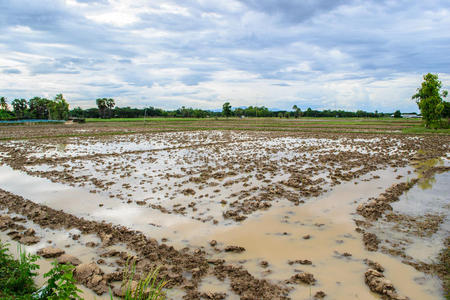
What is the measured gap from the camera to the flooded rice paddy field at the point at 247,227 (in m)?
4.43

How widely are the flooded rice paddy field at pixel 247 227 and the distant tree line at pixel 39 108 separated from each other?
8960 centimetres

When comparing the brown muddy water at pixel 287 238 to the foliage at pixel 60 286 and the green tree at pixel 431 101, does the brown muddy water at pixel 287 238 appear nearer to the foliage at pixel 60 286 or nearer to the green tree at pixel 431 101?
the foliage at pixel 60 286

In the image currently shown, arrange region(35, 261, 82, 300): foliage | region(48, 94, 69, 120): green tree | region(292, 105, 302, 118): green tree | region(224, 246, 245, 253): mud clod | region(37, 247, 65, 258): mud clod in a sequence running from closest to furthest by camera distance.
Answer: region(35, 261, 82, 300): foliage
region(37, 247, 65, 258): mud clod
region(224, 246, 245, 253): mud clod
region(48, 94, 69, 120): green tree
region(292, 105, 302, 118): green tree

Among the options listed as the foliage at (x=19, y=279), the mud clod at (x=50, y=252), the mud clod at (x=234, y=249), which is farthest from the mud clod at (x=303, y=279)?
the mud clod at (x=50, y=252)

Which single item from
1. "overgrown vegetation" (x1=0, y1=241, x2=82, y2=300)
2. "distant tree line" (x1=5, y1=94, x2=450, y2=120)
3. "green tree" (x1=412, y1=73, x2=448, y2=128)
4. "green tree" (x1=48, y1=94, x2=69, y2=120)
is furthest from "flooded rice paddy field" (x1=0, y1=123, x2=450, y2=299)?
"green tree" (x1=48, y1=94, x2=69, y2=120)

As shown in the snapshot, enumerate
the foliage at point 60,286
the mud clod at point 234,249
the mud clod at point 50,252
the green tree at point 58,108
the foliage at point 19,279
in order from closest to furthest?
the foliage at point 60,286 < the foliage at point 19,279 < the mud clod at point 50,252 < the mud clod at point 234,249 < the green tree at point 58,108

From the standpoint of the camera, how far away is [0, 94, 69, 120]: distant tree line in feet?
295

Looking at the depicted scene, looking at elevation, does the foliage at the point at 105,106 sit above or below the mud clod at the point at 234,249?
above

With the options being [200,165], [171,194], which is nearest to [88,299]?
[171,194]

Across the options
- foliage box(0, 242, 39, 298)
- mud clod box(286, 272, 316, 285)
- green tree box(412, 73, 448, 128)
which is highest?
green tree box(412, 73, 448, 128)

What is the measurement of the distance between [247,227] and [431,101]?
41.0m

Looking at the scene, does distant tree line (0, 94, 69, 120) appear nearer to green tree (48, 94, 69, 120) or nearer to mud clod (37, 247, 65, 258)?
green tree (48, 94, 69, 120)

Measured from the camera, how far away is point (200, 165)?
14.5m

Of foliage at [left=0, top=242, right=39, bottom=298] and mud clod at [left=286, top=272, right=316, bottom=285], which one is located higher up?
foliage at [left=0, top=242, right=39, bottom=298]
